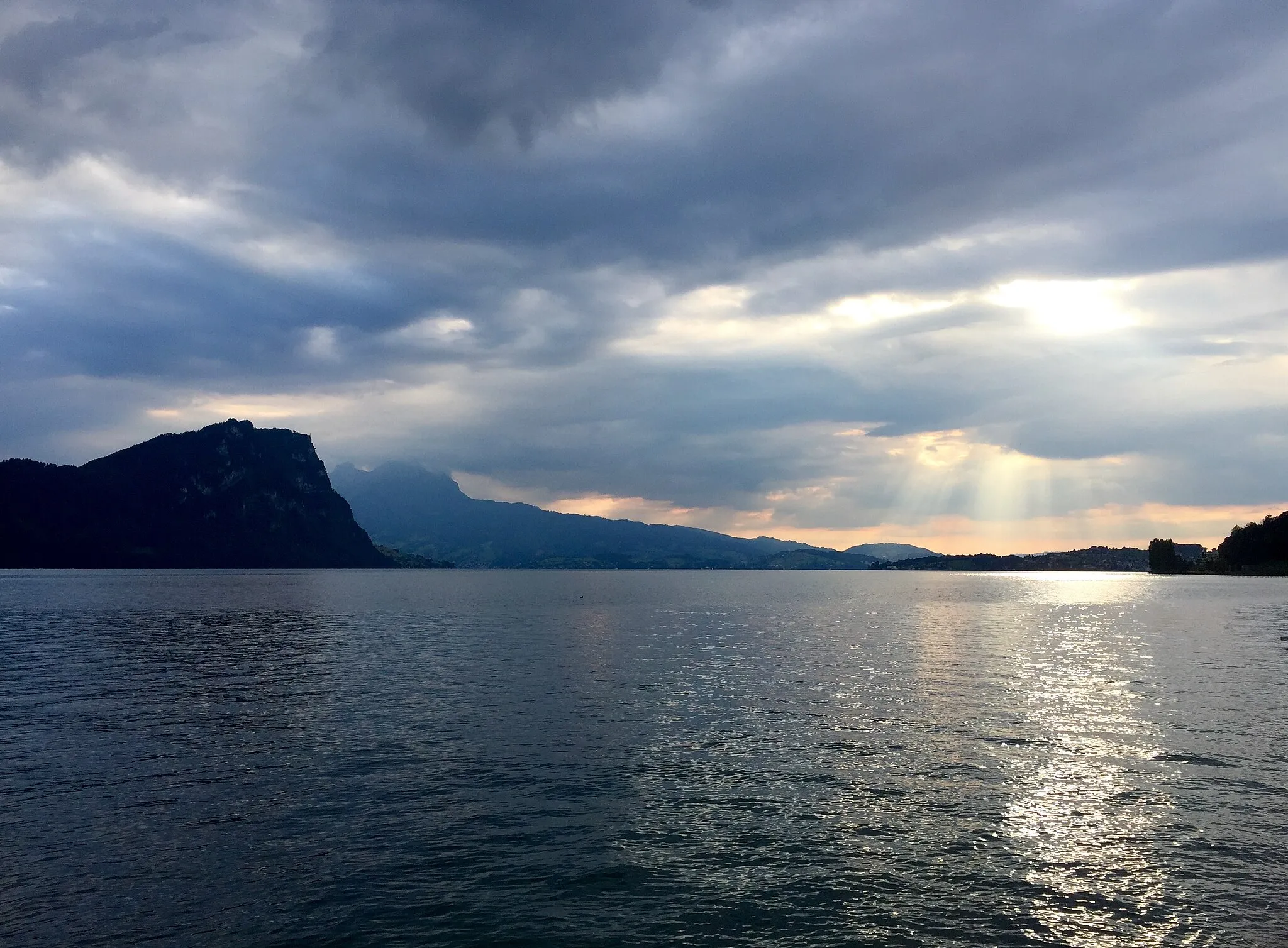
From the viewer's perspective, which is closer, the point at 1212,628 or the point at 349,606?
the point at 1212,628

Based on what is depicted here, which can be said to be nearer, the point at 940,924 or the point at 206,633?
the point at 940,924

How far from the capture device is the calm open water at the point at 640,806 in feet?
77.3

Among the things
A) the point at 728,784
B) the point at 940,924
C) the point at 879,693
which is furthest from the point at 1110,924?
the point at 879,693

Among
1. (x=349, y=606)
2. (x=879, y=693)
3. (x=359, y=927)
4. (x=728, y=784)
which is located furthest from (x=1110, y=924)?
(x=349, y=606)

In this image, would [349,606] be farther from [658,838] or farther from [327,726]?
[658,838]

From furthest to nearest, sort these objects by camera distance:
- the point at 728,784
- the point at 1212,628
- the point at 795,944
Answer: the point at 1212,628 < the point at 728,784 < the point at 795,944

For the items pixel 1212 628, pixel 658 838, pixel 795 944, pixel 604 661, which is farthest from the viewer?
pixel 1212 628

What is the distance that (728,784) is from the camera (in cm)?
3672

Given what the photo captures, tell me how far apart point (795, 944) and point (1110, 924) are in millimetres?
9611

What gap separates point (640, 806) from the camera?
33656mm

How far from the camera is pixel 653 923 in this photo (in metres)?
23.1

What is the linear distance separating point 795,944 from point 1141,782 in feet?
83.4

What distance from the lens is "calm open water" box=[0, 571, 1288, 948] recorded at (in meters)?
23.5

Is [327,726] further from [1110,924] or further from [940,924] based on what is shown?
[1110,924]
